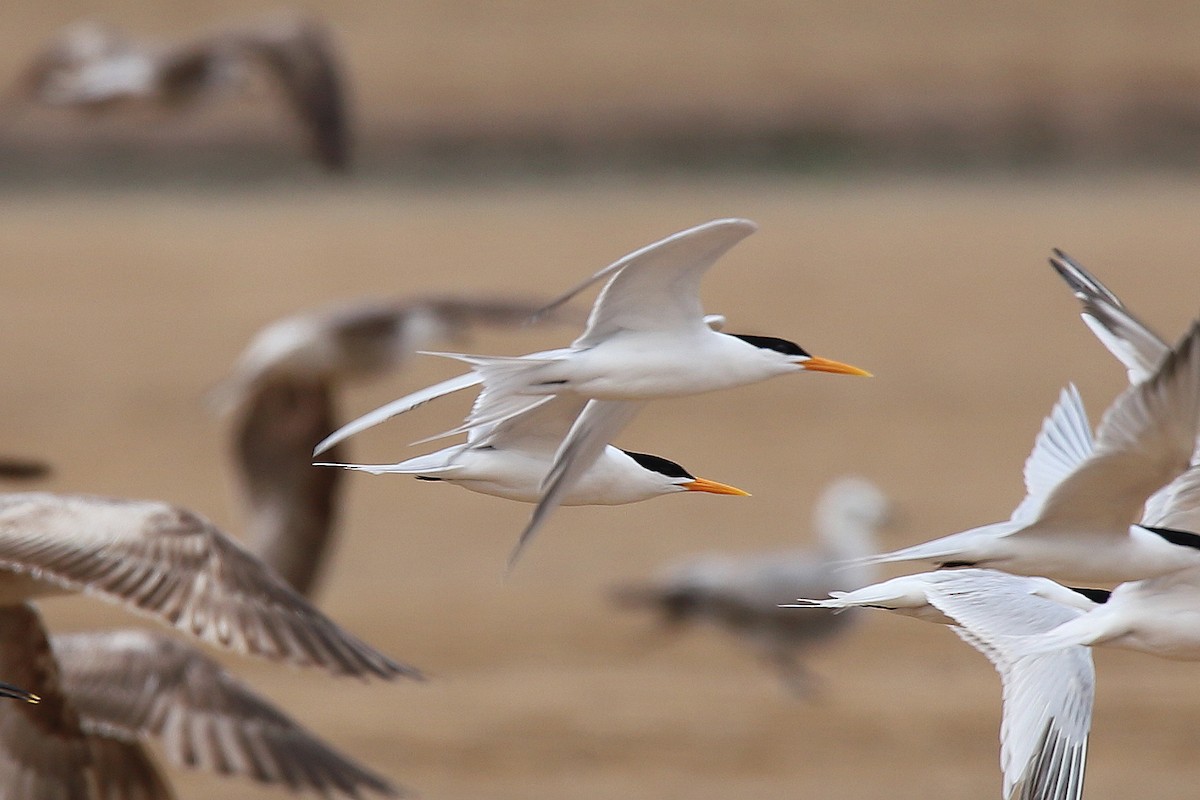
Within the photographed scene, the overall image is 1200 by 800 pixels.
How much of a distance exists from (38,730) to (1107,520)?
313 cm

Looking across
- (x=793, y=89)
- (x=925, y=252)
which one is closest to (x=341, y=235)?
(x=925, y=252)

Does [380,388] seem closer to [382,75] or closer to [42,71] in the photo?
[42,71]

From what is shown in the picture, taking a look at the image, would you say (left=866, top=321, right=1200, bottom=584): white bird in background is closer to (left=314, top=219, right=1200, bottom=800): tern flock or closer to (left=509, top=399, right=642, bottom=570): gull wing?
(left=314, top=219, right=1200, bottom=800): tern flock

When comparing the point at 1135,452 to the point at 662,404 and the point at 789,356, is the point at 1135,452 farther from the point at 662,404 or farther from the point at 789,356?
the point at 662,404

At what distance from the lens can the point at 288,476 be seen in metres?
8.84

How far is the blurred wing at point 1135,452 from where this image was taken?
12.3 ft

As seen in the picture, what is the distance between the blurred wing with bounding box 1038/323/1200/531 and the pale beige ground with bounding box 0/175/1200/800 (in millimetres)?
4805

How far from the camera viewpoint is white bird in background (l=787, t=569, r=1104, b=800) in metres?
3.90

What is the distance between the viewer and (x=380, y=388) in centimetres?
1457

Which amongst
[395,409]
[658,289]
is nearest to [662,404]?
[658,289]

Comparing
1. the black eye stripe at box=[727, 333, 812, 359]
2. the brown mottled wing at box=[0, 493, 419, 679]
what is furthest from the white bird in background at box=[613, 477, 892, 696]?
the black eye stripe at box=[727, 333, 812, 359]

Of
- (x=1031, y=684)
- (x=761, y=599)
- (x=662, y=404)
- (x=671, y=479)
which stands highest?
(x=671, y=479)

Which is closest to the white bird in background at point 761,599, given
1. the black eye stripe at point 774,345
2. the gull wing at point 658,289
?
the black eye stripe at point 774,345

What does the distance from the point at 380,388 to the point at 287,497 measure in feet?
18.9
